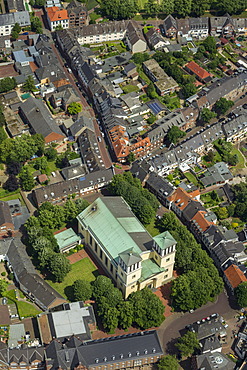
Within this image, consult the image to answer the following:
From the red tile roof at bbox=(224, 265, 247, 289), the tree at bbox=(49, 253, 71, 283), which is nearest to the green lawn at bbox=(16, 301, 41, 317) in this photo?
the tree at bbox=(49, 253, 71, 283)

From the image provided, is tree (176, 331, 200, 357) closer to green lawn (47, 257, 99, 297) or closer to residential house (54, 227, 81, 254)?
green lawn (47, 257, 99, 297)

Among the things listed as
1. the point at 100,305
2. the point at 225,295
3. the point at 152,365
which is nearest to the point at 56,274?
the point at 100,305

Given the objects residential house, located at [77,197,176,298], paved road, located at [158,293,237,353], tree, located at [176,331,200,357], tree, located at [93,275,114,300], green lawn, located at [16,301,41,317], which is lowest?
paved road, located at [158,293,237,353]

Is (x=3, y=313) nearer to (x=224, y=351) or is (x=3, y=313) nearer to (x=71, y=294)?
(x=71, y=294)

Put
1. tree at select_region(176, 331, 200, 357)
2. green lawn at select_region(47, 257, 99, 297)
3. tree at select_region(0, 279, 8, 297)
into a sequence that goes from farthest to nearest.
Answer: green lawn at select_region(47, 257, 99, 297), tree at select_region(0, 279, 8, 297), tree at select_region(176, 331, 200, 357)

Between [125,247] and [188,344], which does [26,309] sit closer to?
[125,247]

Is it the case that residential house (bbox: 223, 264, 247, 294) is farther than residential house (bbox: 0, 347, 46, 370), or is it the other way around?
residential house (bbox: 223, 264, 247, 294)
